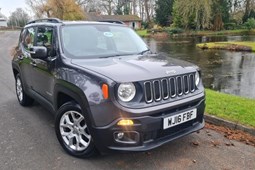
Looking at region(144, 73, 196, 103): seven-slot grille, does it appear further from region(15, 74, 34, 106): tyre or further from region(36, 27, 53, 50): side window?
region(15, 74, 34, 106): tyre

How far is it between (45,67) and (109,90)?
1703 mm

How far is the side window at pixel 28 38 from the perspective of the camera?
5.18 metres

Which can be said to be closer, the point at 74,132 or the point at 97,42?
the point at 74,132

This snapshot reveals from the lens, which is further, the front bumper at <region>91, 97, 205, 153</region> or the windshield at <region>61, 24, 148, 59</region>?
the windshield at <region>61, 24, 148, 59</region>

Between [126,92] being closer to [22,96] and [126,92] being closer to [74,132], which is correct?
[74,132]

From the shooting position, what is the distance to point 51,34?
4293 mm

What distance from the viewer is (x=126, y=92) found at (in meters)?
3.10

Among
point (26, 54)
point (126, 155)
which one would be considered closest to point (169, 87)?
point (126, 155)

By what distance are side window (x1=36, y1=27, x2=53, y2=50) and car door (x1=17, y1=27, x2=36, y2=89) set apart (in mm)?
336

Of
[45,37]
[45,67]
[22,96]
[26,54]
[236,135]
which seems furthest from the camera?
[22,96]

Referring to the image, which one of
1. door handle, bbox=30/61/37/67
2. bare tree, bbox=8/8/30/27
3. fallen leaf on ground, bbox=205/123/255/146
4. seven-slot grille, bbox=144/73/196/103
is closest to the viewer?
seven-slot grille, bbox=144/73/196/103

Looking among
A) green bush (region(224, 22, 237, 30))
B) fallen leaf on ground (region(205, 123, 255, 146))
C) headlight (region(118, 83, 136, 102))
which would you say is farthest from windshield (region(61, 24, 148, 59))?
green bush (region(224, 22, 237, 30))

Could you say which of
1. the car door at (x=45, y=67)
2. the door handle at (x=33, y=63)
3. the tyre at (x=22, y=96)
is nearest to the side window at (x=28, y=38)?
the car door at (x=45, y=67)

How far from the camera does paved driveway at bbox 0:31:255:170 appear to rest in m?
3.47
